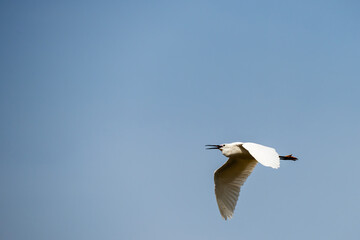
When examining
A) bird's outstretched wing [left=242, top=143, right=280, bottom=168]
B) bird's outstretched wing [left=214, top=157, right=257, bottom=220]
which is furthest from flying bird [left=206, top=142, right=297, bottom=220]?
Result: bird's outstretched wing [left=242, top=143, right=280, bottom=168]

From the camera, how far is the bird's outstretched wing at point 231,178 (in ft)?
41.8

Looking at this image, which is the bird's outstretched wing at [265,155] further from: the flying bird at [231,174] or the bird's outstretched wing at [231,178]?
the bird's outstretched wing at [231,178]

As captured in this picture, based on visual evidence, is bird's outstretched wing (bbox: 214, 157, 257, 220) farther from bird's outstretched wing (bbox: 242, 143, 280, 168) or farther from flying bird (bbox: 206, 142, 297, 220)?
bird's outstretched wing (bbox: 242, 143, 280, 168)

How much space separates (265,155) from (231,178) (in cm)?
370

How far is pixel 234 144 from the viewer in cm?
1251

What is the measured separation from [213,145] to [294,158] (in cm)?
256

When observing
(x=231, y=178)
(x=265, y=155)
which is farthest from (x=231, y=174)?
(x=265, y=155)

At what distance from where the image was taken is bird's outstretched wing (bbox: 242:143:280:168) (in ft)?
29.3

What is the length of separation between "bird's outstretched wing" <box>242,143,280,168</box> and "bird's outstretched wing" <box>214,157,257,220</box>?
2524 mm

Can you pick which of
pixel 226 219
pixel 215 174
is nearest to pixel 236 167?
pixel 215 174

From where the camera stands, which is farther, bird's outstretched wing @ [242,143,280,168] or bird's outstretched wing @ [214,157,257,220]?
bird's outstretched wing @ [214,157,257,220]

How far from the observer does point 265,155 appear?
9.55 m

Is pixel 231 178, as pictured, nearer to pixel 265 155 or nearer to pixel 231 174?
pixel 231 174

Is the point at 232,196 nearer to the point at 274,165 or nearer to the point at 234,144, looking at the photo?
the point at 234,144
